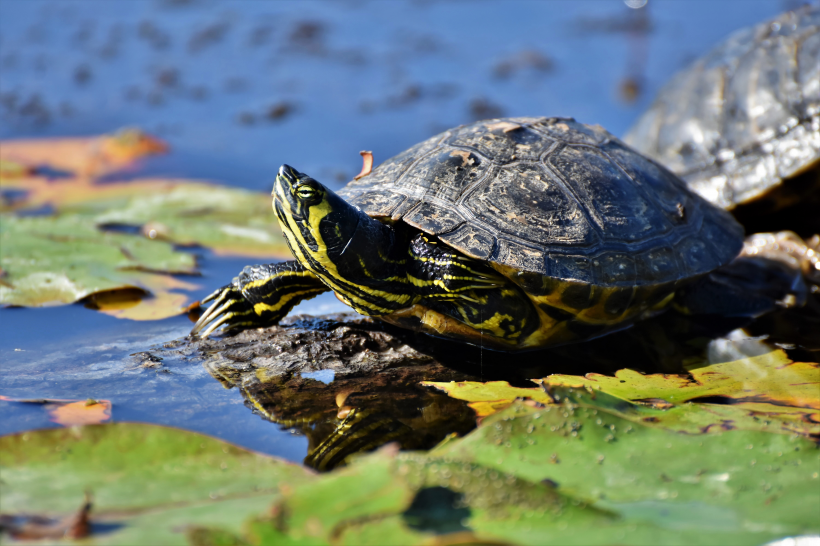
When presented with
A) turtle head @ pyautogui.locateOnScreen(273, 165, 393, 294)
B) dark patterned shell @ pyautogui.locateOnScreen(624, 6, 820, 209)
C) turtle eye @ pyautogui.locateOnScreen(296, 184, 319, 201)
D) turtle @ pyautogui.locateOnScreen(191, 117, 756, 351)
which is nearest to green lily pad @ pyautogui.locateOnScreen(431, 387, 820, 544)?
turtle @ pyautogui.locateOnScreen(191, 117, 756, 351)

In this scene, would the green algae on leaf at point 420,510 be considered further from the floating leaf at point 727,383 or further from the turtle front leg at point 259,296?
the turtle front leg at point 259,296

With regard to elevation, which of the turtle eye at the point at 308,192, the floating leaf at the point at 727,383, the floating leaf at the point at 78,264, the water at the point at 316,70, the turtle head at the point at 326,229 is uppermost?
the water at the point at 316,70

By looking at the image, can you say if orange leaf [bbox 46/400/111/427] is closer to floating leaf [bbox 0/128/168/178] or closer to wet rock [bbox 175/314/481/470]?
wet rock [bbox 175/314/481/470]

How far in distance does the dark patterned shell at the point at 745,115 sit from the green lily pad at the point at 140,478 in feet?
14.9

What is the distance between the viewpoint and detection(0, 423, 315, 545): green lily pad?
73.3 inches

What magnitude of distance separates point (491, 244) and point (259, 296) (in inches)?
48.8

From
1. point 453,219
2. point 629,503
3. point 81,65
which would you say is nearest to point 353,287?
point 453,219

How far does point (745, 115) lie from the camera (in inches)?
220

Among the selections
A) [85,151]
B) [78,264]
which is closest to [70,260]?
[78,264]

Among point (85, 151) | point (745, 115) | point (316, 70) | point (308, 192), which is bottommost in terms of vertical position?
point (308, 192)

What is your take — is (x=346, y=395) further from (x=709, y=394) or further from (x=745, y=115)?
(x=745, y=115)

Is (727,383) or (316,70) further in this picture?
(316,70)

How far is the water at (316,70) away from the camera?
7.42 m

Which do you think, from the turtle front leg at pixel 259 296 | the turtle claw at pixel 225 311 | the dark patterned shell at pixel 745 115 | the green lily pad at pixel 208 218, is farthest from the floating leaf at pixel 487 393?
the dark patterned shell at pixel 745 115
